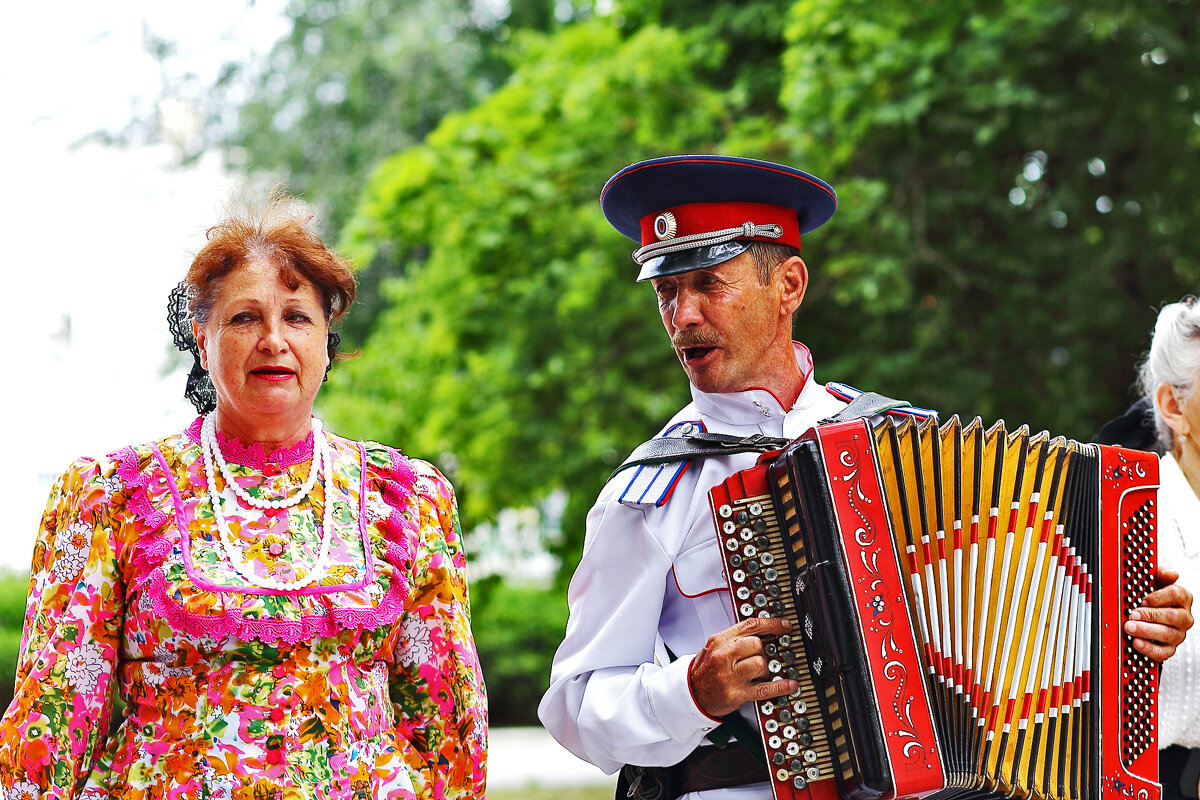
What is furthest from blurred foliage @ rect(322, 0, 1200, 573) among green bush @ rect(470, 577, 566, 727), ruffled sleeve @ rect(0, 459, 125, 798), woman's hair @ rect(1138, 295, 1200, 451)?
green bush @ rect(470, 577, 566, 727)

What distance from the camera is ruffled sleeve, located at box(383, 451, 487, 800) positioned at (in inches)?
112

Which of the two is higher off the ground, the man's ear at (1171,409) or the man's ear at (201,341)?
the man's ear at (201,341)

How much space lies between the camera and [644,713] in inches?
A: 106

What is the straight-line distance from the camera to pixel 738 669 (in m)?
2.51

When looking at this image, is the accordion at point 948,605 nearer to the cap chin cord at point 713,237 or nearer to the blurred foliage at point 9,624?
the cap chin cord at point 713,237

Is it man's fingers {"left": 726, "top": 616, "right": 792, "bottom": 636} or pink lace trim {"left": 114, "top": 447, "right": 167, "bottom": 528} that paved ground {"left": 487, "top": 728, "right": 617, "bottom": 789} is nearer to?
pink lace trim {"left": 114, "top": 447, "right": 167, "bottom": 528}

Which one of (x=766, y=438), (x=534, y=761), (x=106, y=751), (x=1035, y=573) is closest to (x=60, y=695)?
(x=106, y=751)

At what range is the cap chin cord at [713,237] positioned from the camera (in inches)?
116

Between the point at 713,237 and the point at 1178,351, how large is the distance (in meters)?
1.60

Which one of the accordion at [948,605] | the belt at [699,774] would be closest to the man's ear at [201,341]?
the accordion at [948,605]

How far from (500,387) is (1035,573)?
6.60m

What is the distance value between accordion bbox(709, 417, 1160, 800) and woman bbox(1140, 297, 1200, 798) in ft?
2.15

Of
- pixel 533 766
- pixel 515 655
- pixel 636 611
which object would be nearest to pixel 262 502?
pixel 636 611

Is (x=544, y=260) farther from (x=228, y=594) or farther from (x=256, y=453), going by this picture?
(x=228, y=594)
